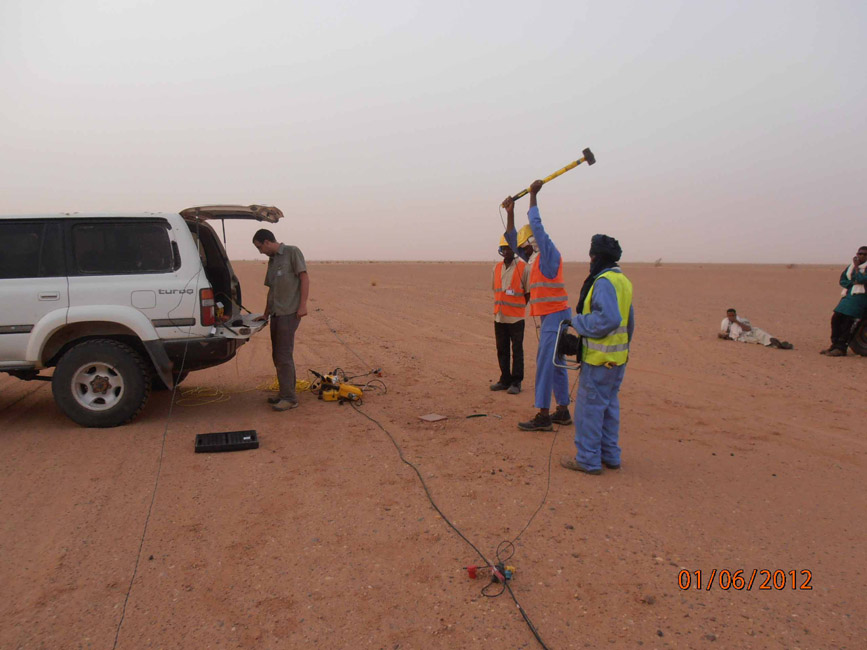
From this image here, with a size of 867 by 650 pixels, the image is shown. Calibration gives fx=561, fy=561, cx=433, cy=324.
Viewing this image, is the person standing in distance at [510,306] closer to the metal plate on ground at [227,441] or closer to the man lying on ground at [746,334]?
the metal plate on ground at [227,441]

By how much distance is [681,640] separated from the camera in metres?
2.82

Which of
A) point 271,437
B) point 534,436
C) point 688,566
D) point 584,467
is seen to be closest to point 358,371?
point 271,437

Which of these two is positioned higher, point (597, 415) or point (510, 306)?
point (510, 306)

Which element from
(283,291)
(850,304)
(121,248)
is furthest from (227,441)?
(850,304)

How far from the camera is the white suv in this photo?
5.69 metres

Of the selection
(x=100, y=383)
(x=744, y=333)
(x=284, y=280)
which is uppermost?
(x=284, y=280)

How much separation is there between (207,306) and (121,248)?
106cm

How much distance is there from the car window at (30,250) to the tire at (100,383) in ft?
2.85

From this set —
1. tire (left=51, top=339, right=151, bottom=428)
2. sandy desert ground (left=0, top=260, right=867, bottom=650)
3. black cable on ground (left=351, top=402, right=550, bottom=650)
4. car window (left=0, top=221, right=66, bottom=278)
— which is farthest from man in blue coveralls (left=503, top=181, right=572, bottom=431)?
car window (left=0, top=221, right=66, bottom=278)

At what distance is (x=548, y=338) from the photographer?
5793 mm

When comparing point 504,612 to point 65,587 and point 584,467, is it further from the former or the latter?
point 65,587

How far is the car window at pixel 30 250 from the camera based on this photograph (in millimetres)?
5766

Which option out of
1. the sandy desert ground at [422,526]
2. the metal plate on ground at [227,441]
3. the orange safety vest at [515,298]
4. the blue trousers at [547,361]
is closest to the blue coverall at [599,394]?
the sandy desert ground at [422,526]
